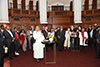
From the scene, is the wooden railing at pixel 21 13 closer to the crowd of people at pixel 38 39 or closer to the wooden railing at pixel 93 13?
the crowd of people at pixel 38 39

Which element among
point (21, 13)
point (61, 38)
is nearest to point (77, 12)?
point (21, 13)

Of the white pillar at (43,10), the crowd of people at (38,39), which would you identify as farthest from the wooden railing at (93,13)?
the crowd of people at (38,39)

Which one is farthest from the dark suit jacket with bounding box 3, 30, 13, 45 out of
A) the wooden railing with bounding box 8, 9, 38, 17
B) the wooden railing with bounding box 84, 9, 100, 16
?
the wooden railing with bounding box 84, 9, 100, 16

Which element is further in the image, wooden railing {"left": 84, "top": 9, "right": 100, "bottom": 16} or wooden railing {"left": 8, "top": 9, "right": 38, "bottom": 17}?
wooden railing {"left": 84, "top": 9, "right": 100, "bottom": 16}

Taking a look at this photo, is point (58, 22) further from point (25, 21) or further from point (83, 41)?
point (83, 41)

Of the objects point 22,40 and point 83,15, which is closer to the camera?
point 22,40

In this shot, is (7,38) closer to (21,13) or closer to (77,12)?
(21,13)

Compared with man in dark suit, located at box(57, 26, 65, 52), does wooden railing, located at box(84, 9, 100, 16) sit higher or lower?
higher

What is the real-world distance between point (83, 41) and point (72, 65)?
88.3 inches

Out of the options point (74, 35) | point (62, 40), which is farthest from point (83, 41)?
point (62, 40)

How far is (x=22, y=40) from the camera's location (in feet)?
22.4

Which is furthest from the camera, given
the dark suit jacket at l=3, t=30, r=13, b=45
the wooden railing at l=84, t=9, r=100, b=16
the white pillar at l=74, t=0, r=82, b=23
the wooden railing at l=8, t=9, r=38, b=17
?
the white pillar at l=74, t=0, r=82, b=23

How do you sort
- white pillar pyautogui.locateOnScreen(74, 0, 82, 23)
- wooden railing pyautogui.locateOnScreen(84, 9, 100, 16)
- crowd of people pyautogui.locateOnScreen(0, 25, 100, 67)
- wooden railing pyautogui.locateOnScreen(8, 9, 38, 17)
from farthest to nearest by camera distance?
1. white pillar pyautogui.locateOnScreen(74, 0, 82, 23)
2. wooden railing pyautogui.locateOnScreen(84, 9, 100, 16)
3. wooden railing pyautogui.locateOnScreen(8, 9, 38, 17)
4. crowd of people pyautogui.locateOnScreen(0, 25, 100, 67)

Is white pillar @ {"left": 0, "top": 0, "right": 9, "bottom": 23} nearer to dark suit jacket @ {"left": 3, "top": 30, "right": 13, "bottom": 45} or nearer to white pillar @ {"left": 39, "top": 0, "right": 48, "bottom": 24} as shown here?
white pillar @ {"left": 39, "top": 0, "right": 48, "bottom": 24}
